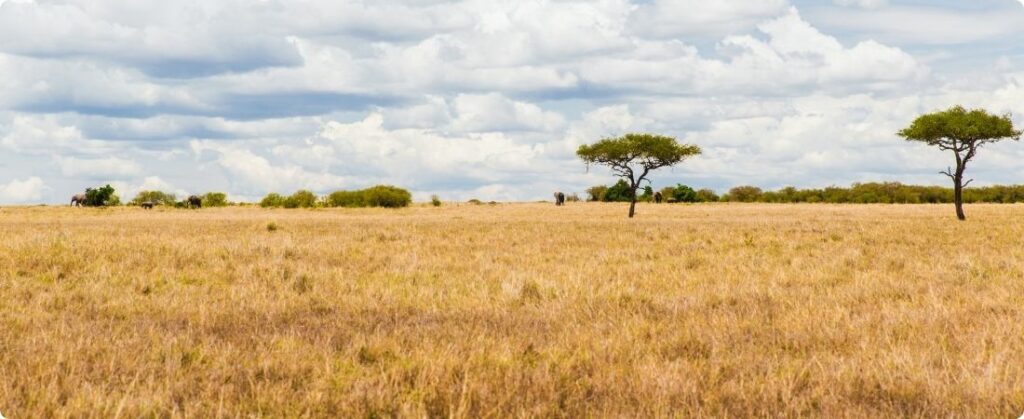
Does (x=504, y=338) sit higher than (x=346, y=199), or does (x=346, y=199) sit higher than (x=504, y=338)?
(x=346, y=199)

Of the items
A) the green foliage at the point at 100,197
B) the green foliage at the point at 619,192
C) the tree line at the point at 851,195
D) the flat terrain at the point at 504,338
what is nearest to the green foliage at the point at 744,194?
the tree line at the point at 851,195

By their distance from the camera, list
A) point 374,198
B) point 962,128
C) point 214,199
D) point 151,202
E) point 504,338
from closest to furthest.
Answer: point 504,338
point 962,128
point 151,202
point 374,198
point 214,199

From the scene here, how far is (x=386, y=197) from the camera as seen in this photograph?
97.1 meters

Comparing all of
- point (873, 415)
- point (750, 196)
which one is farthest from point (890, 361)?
point (750, 196)

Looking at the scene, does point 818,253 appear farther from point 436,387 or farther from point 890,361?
point 436,387

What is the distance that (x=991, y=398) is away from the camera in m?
6.85

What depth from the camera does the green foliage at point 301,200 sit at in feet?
317

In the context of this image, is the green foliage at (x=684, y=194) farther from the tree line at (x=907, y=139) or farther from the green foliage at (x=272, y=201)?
the green foliage at (x=272, y=201)

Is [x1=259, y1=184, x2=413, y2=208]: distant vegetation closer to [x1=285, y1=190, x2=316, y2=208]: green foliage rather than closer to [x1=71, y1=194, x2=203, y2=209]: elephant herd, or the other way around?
[x1=285, y1=190, x2=316, y2=208]: green foliage

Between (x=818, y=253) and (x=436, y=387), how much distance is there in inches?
672

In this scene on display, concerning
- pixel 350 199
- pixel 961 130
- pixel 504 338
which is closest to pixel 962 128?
pixel 961 130

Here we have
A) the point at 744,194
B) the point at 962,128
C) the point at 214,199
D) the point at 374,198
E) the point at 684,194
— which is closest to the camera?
the point at 962,128

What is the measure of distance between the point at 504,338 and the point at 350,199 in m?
91.7

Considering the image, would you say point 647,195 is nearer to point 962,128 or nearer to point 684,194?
point 684,194
